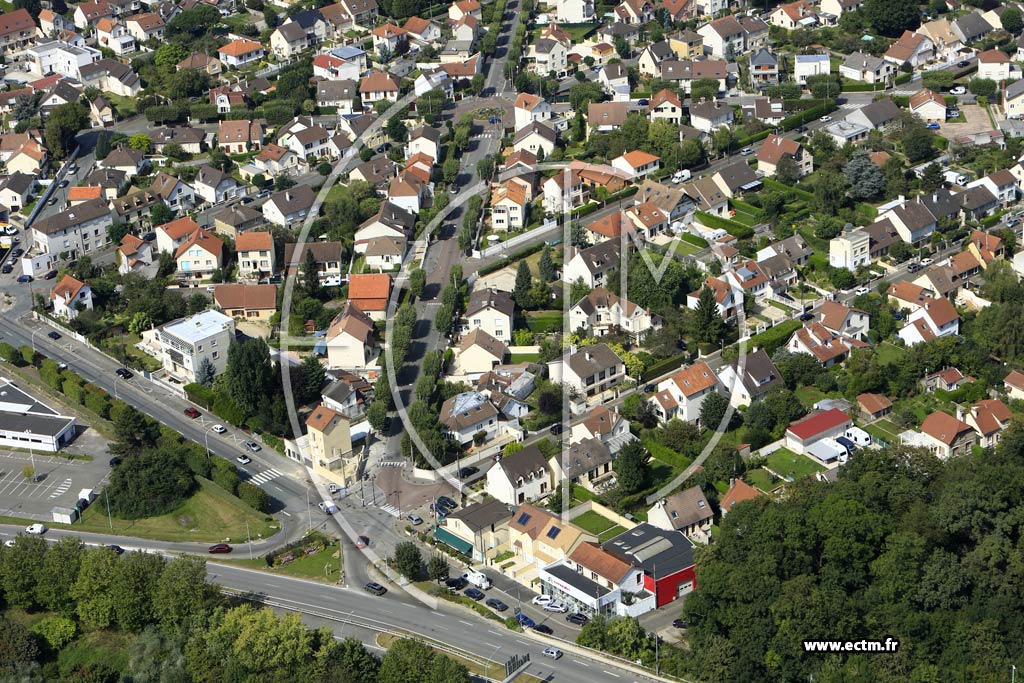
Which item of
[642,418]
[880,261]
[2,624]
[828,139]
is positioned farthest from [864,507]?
[828,139]

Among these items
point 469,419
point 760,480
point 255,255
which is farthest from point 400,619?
point 255,255

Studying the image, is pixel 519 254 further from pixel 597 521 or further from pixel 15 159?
pixel 15 159

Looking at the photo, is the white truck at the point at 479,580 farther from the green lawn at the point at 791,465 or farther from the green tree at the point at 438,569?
the green lawn at the point at 791,465

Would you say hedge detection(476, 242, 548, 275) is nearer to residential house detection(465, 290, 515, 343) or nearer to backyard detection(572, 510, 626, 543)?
residential house detection(465, 290, 515, 343)

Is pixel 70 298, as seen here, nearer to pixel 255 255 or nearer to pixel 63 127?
pixel 255 255

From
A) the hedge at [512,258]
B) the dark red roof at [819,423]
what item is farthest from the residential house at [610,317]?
the dark red roof at [819,423]

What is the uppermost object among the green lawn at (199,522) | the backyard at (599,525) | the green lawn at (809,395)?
the green lawn at (199,522)
